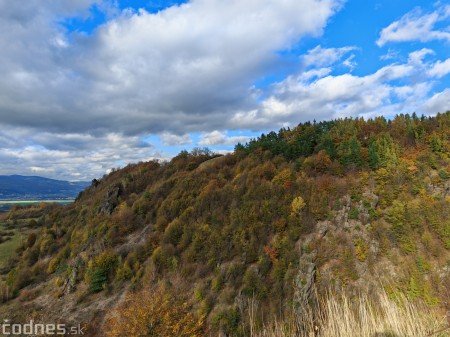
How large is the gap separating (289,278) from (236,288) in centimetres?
420

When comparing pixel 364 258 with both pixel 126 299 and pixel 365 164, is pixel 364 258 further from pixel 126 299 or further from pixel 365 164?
pixel 126 299

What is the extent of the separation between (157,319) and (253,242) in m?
9.75

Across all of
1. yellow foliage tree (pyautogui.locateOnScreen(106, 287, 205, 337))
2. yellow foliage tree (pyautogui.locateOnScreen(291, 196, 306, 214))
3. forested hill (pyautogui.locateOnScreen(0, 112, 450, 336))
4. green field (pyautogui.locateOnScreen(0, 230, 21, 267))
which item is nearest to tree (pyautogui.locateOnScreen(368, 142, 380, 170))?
forested hill (pyautogui.locateOnScreen(0, 112, 450, 336))

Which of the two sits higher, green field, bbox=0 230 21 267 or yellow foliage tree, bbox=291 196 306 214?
yellow foliage tree, bbox=291 196 306 214

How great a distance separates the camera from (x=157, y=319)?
64.8 feet

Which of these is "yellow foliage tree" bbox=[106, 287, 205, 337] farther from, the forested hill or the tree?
the tree

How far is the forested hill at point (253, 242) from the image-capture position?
70.2ft

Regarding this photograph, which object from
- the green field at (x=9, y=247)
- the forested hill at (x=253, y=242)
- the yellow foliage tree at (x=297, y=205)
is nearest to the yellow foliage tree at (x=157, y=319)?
the forested hill at (x=253, y=242)

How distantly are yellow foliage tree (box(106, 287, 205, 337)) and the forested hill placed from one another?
101 mm

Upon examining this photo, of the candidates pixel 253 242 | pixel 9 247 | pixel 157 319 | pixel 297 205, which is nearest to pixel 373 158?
pixel 297 205

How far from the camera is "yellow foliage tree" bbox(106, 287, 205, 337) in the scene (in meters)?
19.3

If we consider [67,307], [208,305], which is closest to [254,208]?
[208,305]

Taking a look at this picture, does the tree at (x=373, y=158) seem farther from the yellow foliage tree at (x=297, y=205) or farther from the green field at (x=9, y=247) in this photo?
the green field at (x=9, y=247)

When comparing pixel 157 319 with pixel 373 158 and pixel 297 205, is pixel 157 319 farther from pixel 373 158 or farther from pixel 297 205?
pixel 373 158
